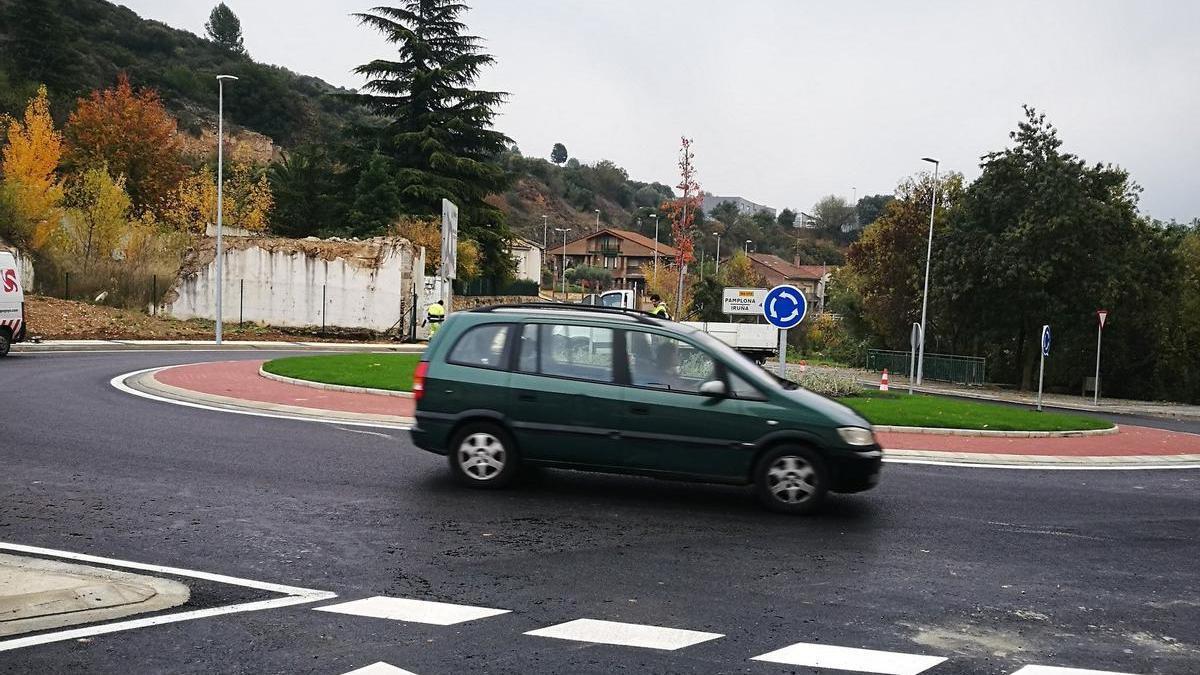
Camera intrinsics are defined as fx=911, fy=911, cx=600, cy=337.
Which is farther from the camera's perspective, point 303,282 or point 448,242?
point 303,282

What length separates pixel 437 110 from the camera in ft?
167

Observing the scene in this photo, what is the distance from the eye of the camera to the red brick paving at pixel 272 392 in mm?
14820

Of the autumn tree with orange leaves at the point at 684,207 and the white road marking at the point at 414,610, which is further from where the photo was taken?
the autumn tree with orange leaves at the point at 684,207

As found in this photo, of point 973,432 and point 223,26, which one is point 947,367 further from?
point 223,26

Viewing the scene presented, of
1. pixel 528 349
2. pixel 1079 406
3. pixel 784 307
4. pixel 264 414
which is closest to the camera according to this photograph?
pixel 528 349

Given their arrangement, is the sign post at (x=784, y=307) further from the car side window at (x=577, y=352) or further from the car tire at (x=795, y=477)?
the car side window at (x=577, y=352)

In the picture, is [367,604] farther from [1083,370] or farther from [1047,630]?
[1083,370]

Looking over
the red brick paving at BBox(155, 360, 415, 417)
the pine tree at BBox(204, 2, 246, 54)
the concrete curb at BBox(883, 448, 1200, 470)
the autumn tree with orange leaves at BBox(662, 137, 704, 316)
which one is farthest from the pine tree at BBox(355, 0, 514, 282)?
the pine tree at BBox(204, 2, 246, 54)

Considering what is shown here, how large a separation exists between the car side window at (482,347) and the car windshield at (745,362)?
1.84 m

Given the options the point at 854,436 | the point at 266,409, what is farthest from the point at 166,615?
the point at 266,409

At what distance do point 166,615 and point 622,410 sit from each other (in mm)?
4219

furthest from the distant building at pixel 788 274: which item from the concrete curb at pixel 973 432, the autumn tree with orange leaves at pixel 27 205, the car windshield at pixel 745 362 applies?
the car windshield at pixel 745 362

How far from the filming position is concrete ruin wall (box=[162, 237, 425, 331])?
35.7 m

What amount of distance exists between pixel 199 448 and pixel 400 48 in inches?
1740
